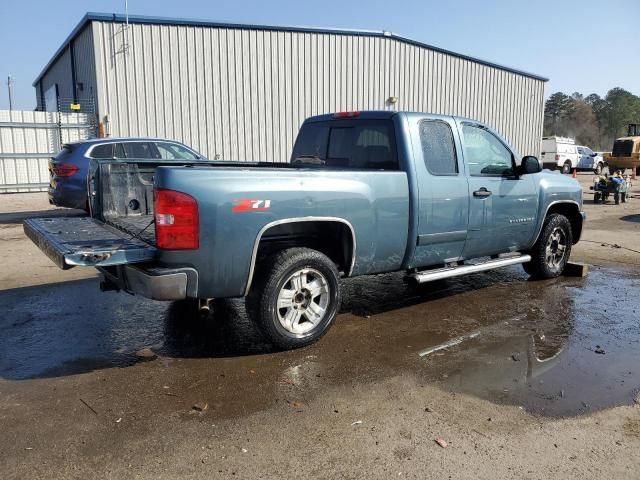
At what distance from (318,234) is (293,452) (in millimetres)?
2132

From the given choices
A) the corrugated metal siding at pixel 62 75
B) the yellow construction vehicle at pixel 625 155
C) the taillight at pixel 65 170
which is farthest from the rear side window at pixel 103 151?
the yellow construction vehicle at pixel 625 155

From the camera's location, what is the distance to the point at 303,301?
452cm

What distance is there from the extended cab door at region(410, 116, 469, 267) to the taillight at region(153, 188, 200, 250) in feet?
7.18

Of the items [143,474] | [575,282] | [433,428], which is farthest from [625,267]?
[143,474]

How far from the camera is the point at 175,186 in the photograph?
3730 mm

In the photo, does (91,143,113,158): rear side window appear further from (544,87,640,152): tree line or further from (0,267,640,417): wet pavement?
(544,87,640,152): tree line

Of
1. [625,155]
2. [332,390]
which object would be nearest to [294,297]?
[332,390]

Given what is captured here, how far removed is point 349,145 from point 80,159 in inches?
278

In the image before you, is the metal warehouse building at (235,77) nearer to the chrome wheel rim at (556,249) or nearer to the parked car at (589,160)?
the chrome wheel rim at (556,249)

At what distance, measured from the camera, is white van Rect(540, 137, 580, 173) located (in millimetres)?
33844

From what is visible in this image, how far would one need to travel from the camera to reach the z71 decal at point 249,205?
393cm

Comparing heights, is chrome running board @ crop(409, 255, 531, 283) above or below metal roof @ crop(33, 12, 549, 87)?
below

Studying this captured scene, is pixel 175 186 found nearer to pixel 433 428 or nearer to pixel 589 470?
pixel 433 428

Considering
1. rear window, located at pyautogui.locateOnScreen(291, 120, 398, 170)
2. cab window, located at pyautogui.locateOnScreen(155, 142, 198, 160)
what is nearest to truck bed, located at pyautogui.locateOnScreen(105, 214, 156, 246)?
rear window, located at pyautogui.locateOnScreen(291, 120, 398, 170)
